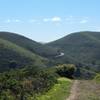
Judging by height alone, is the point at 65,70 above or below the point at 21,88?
below

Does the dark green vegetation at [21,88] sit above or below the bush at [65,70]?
above

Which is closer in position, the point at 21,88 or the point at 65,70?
the point at 21,88

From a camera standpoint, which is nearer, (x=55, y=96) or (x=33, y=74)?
(x=55, y=96)

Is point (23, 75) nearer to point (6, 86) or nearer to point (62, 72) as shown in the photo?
point (6, 86)

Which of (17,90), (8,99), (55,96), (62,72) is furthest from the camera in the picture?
(62,72)

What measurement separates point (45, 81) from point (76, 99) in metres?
7.57

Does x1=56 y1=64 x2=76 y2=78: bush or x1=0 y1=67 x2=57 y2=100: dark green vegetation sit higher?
x1=0 y1=67 x2=57 y2=100: dark green vegetation

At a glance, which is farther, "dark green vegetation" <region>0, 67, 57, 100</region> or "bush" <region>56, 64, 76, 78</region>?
"bush" <region>56, 64, 76, 78</region>

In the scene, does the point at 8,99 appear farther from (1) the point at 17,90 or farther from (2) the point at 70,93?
(2) the point at 70,93

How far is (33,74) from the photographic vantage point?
3784 cm

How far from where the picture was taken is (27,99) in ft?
83.7

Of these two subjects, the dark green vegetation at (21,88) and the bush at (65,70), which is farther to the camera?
the bush at (65,70)

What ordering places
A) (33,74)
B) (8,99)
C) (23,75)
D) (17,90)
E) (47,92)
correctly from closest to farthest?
(8,99) < (17,90) < (47,92) < (23,75) < (33,74)

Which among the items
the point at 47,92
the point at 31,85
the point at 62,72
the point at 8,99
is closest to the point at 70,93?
the point at 47,92
